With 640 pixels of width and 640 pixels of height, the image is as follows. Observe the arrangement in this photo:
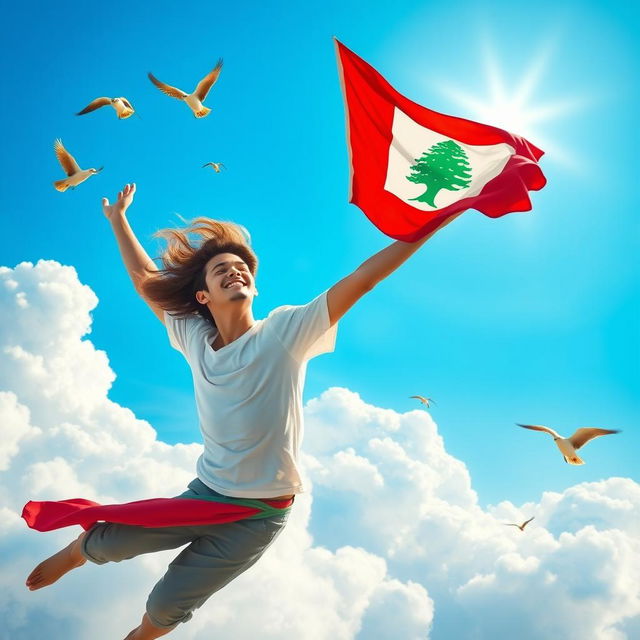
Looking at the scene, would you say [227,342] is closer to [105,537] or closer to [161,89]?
[105,537]

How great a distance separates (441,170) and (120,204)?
336cm

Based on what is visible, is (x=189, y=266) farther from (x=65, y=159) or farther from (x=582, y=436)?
(x=582, y=436)

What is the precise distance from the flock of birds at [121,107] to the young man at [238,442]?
4.52m

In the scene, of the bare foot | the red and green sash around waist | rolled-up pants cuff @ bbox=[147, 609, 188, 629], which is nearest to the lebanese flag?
the red and green sash around waist

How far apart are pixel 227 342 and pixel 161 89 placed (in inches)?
256

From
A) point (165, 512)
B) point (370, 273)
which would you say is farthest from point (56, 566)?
point (370, 273)

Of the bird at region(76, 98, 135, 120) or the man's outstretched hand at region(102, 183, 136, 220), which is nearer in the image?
the man's outstretched hand at region(102, 183, 136, 220)

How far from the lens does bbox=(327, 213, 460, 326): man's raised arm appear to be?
445 centimetres

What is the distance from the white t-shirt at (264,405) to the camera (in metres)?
4.73

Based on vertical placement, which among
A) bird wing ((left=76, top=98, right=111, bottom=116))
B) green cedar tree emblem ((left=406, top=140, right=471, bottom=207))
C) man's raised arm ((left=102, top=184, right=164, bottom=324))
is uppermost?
bird wing ((left=76, top=98, right=111, bottom=116))

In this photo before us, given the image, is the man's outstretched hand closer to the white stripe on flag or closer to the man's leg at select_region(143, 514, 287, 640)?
the white stripe on flag

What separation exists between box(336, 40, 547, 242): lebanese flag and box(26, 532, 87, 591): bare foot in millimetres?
3703

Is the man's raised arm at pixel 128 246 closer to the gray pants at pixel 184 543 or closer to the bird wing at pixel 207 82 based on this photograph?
the gray pants at pixel 184 543

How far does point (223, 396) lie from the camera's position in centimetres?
492
